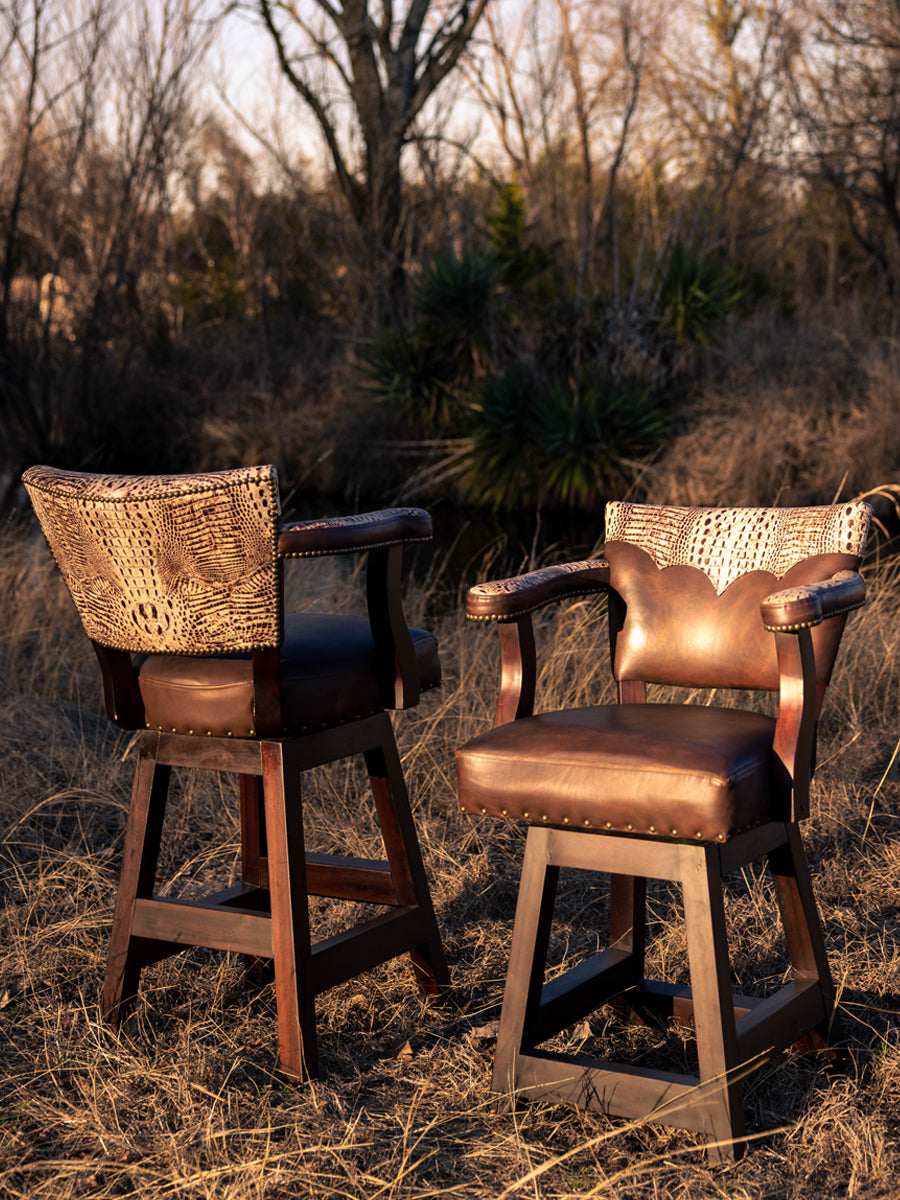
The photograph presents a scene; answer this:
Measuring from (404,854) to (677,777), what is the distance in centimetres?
90

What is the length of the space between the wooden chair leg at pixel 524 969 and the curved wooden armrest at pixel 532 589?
1.41 ft

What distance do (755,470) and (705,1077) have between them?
9.87 meters

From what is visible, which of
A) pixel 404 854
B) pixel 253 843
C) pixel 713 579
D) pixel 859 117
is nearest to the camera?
pixel 713 579

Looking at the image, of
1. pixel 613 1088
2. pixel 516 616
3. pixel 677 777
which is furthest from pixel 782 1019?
pixel 516 616

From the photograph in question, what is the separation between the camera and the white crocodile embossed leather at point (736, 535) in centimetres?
252

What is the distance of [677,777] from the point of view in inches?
80.9

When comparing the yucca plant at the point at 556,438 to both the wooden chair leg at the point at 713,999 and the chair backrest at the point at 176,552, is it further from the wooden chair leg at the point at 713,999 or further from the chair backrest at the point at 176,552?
the wooden chair leg at the point at 713,999

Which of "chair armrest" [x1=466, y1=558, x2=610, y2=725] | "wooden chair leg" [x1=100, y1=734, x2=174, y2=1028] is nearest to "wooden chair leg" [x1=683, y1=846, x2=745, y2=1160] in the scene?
"chair armrest" [x1=466, y1=558, x2=610, y2=725]

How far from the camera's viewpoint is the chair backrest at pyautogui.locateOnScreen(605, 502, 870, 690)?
2.52 m

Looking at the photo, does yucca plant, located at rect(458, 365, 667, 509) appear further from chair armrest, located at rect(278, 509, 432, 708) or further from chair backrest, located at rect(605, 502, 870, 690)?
chair armrest, located at rect(278, 509, 432, 708)

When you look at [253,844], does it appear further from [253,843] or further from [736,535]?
[736,535]

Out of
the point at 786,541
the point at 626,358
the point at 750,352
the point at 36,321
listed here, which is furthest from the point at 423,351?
the point at 786,541

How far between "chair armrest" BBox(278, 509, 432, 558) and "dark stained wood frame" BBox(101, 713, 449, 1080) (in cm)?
39

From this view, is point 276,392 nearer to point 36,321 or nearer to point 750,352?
point 36,321
